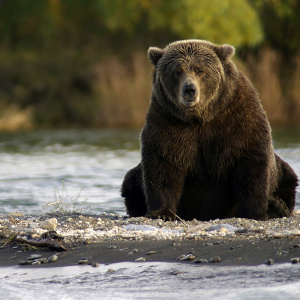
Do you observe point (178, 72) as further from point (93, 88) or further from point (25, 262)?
point (93, 88)

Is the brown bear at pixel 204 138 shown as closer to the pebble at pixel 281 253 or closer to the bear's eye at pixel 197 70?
the bear's eye at pixel 197 70

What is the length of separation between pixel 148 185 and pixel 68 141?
47.2 feet

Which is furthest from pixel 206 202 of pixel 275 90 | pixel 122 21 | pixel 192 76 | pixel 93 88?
pixel 122 21

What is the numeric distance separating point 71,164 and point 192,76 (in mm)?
8430

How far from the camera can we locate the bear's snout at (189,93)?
6.61 m

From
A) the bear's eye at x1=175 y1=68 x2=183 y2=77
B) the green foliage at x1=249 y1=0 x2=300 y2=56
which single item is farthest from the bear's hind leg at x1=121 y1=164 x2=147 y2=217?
the green foliage at x1=249 y1=0 x2=300 y2=56

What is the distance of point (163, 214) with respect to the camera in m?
6.80

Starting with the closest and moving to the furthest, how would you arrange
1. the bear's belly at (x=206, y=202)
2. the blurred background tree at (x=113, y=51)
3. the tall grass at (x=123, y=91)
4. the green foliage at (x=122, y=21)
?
the bear's belly at (x=206, y=202) → the tall grass at (x=123, y=91) → the blurred background tree at (x=113, y=51) → the green foliage at (x=122, y=21)

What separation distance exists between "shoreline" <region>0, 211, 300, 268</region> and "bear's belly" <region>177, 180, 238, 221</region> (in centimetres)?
58

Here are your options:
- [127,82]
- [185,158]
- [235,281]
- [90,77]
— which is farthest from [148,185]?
[90,77]

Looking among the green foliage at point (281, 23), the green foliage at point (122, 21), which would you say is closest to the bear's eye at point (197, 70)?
the green foliage at point (122, 21)

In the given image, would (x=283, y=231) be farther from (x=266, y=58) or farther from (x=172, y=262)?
(x=266, y=58)

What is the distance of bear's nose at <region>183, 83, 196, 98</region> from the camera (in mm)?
6609

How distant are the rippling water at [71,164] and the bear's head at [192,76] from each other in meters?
1.72
